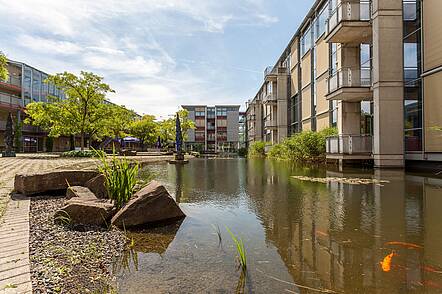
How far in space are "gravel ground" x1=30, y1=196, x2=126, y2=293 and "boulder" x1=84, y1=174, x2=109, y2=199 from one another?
68.8 inches

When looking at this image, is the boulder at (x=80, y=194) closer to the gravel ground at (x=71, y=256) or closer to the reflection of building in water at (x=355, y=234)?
the gravel ground at (x=71, y=256)

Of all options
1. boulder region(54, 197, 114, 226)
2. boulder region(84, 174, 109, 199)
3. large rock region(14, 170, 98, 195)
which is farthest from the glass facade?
boulder region(54, 197, 114, 226)

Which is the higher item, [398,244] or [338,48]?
[338,48]

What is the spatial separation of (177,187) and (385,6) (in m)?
14.1

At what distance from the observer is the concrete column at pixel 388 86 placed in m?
16.3

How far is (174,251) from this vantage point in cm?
423

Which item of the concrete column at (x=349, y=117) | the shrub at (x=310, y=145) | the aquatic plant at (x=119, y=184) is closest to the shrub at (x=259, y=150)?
the shrub at (x=310, y=145)

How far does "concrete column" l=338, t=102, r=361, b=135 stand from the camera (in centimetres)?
1994

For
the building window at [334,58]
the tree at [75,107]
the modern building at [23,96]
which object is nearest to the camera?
the building window at [334,58]

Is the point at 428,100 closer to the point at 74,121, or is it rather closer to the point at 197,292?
the point at 197,292

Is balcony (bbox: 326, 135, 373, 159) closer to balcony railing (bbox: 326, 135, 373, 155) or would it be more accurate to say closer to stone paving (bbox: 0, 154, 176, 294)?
balcony railing (bbox: 326, 135, 373, 155)

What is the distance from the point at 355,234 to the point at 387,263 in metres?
1.21

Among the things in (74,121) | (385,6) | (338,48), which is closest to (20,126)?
(74,121)

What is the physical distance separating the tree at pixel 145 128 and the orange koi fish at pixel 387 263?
169ft
